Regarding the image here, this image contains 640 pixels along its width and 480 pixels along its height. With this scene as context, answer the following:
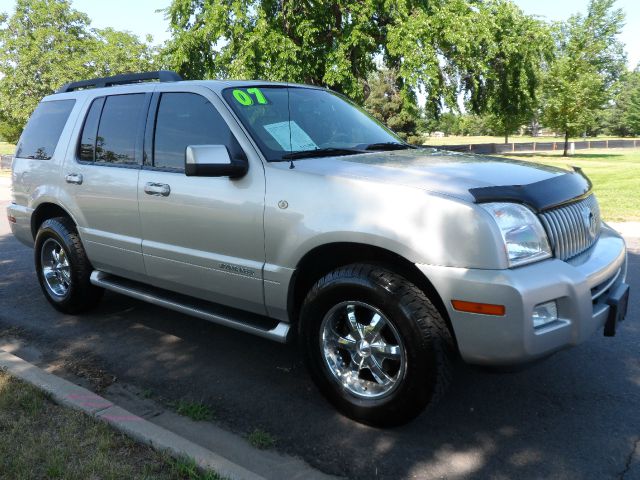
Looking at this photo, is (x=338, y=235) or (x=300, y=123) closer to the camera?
(x=338, y=235)

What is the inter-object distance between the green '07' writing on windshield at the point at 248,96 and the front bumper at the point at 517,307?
1.76 meters

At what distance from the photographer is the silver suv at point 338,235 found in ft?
9.23

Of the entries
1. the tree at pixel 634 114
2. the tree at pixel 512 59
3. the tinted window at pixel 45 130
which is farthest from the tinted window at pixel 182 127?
the tree at pixel 634 114

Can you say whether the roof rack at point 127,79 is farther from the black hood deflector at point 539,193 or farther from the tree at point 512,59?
the tree at point 512,59

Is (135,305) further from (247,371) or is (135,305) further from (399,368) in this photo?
(399,368)

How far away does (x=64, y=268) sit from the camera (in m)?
5.30

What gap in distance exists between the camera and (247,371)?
4.07 meters

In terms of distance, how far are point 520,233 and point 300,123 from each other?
5.76 feet

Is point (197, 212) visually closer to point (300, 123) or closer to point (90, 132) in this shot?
point (300, 123)

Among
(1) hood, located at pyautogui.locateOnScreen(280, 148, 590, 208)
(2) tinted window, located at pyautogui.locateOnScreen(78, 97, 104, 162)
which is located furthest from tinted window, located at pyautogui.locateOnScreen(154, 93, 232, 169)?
(2) tinted window, located at pyautogui.locateOnScreen(78, 97, 104, 162)

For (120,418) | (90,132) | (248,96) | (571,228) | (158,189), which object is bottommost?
Result: (120,418)

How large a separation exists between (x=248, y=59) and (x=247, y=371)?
16906 mm

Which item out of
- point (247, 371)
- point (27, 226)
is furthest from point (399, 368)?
point (27, 226)

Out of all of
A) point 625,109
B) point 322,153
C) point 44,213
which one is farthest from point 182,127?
point 625,109
